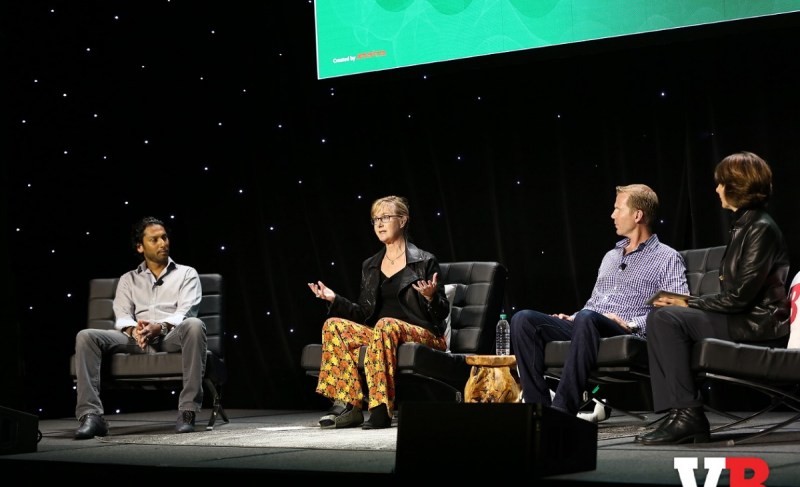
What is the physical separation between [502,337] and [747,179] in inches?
75.3

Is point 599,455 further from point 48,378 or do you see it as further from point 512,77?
point 48,378

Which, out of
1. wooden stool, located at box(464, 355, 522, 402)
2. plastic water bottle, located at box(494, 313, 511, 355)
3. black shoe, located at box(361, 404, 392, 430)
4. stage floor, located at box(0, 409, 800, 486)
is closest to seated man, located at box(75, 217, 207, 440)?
stage floor, located at box(0, 409, 800, 486)

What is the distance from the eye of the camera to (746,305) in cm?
373

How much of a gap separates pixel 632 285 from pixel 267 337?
2691mm

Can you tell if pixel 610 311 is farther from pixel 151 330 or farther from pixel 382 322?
pixel 151 330

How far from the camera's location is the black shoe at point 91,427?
4.66 meters

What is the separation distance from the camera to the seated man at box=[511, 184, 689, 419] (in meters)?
4.05

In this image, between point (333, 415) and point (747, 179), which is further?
point (333, 415)

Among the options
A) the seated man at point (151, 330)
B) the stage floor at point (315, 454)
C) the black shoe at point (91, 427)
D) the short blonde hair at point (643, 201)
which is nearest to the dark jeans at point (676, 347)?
the stage floor at point (315, 454)

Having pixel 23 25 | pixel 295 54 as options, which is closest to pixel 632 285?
pixel 295 54

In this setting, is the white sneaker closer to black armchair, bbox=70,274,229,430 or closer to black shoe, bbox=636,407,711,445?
black shoe, bbox=636,407,711,445

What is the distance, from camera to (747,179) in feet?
12.6

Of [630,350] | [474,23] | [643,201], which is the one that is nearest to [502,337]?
[643,201]

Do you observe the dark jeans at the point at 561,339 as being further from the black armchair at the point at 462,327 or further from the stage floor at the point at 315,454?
the black armchair at the point at 462,327
